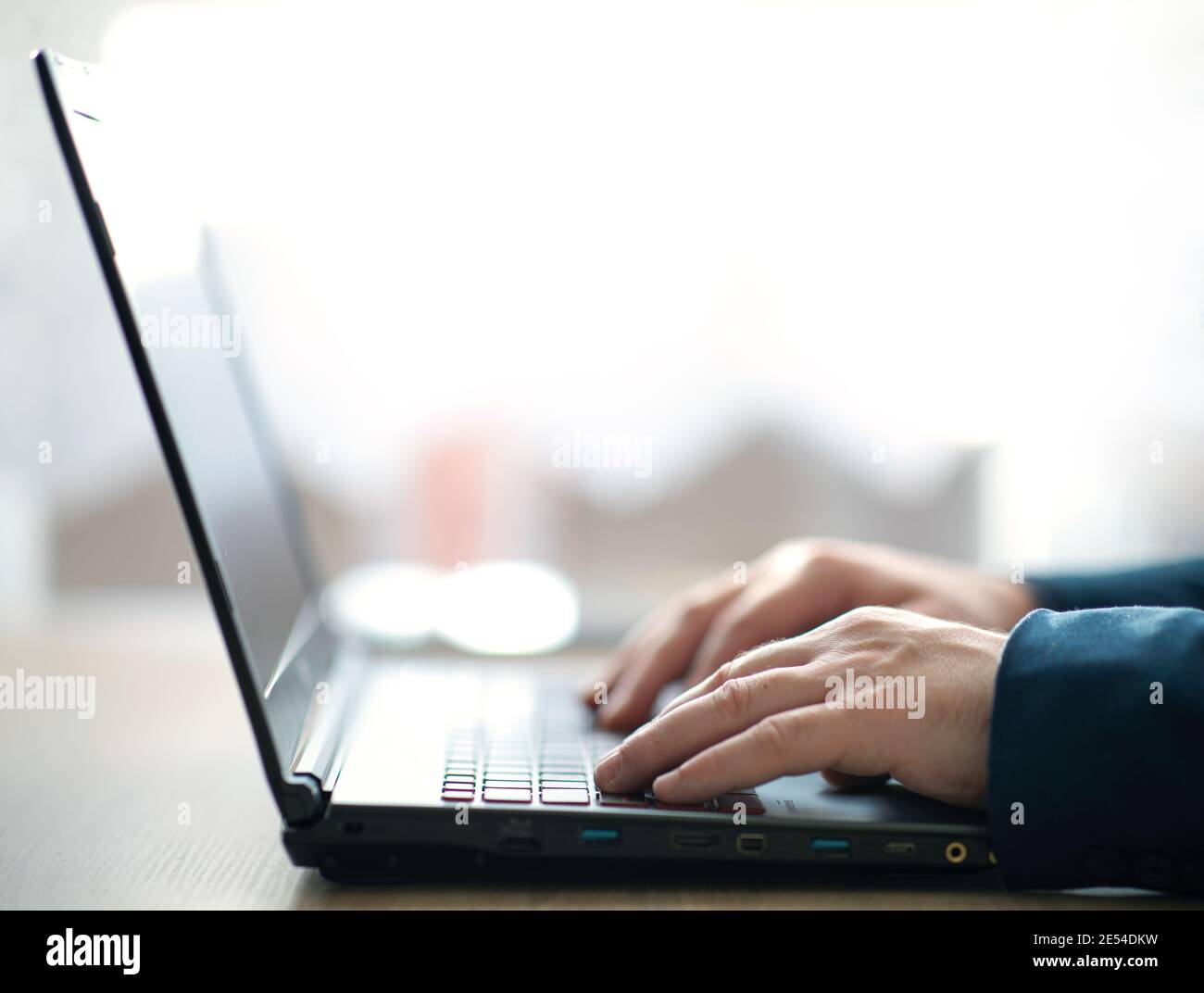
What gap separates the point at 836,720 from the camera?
0.51 metres

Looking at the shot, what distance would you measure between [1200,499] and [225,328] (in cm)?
162

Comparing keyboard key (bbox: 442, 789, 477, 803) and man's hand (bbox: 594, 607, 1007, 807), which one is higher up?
man's hand (bbox: 594, 607, 1007, 807)

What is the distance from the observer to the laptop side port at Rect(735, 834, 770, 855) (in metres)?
0.49

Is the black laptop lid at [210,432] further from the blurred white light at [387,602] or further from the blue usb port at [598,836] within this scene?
the blurred white light at [387,602]

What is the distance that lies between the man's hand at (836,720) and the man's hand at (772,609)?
0.70 feet

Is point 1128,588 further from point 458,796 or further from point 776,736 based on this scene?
point 458,796

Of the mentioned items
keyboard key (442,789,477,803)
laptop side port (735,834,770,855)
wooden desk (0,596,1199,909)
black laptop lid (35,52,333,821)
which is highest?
black laptop lid (35,52,333,821)

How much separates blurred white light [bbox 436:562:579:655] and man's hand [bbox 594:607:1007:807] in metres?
0.63

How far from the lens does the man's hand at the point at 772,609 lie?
0.78 metres

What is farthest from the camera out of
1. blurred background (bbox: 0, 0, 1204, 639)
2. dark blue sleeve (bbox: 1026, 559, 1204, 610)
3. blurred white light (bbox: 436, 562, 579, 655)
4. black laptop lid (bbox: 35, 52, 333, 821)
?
blurred background (bbox: 0, 0, 1204, 639)

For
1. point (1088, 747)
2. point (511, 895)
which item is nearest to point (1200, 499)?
point (1088, 747)

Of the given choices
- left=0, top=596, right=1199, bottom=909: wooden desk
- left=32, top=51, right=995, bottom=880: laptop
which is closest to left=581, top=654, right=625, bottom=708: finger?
left=32, top=51, right=995, bottom=880: laptop

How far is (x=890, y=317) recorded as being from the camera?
2.64m

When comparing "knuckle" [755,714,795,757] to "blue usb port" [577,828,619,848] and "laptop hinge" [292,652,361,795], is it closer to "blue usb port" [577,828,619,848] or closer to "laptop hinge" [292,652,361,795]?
"blue usb port" [577,828,619,848]
